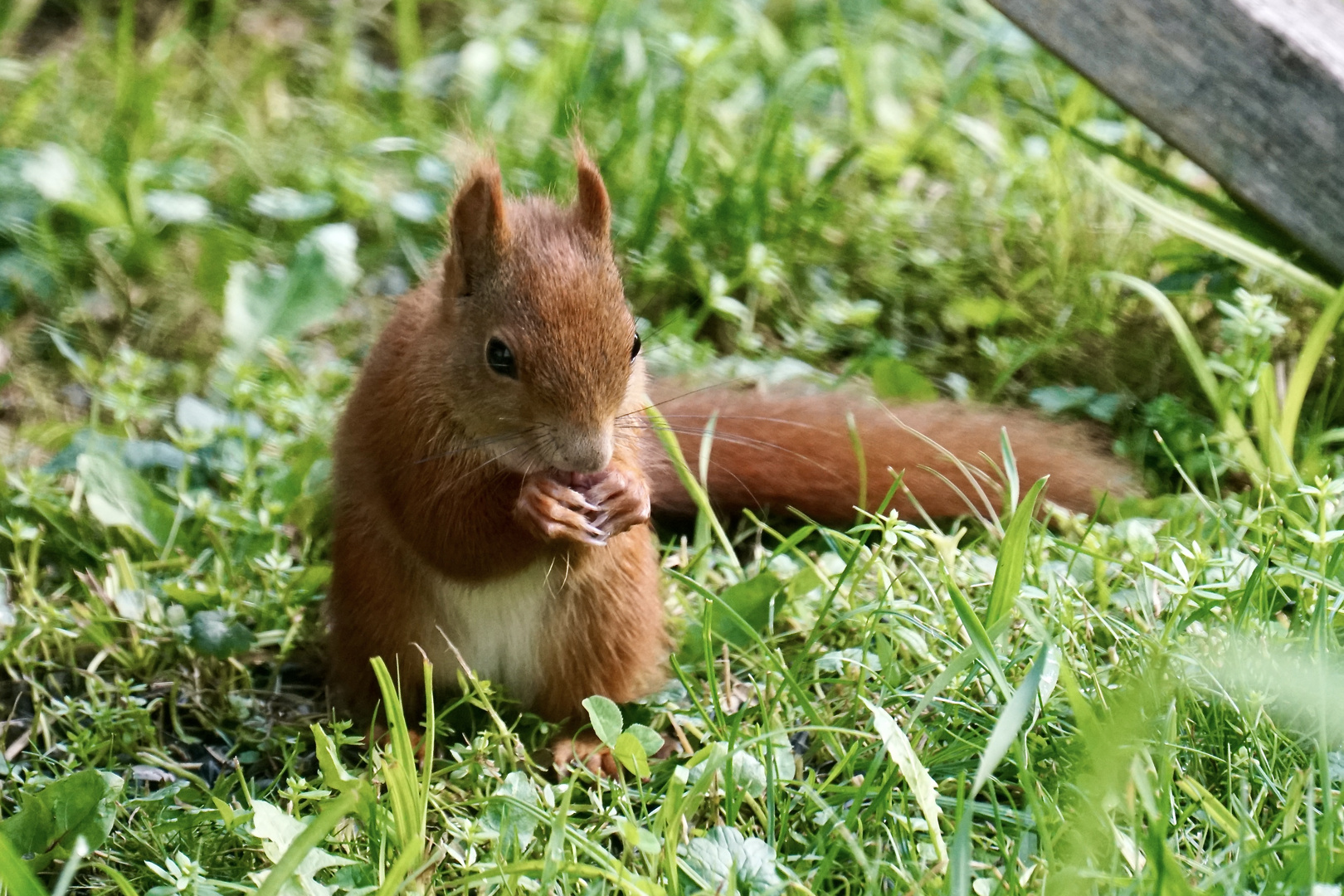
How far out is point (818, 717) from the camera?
182cm

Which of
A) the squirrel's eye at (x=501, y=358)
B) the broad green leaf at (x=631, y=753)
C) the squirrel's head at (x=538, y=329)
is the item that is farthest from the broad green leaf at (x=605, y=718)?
the squirrel's eye at (x=501, y=358)

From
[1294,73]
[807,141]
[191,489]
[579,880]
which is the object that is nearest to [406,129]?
[807,141]

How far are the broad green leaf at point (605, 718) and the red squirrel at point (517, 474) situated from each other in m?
0.17

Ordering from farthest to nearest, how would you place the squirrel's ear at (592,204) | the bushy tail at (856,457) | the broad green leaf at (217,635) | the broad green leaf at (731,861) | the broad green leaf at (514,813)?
the bushy tail at (856,457) < the broad green leaf at (217,635) < the squirrel's ear at (592,204) < the broad green leaf at (514,813) < the broad green leaf at (731,861)

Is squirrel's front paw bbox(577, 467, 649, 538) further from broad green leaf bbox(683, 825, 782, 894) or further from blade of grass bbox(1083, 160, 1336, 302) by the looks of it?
blade of grass bbox(1083, 160, 1336, 302)

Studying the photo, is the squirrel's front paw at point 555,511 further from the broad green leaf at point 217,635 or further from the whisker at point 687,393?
the broad green leaf at point 217,635

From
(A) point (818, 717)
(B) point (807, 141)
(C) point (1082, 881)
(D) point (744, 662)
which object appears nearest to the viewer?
(C) point (1082, 881)

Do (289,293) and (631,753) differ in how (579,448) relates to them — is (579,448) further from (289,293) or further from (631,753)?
(289,293)

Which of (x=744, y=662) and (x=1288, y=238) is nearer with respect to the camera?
(x=744, y=662)

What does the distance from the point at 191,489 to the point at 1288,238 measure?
6.82 feet

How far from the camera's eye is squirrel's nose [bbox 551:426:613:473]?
5.80 feet

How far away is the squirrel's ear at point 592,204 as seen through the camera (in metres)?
1.92

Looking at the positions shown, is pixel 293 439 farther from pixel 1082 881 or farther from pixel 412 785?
pixel 1082 881

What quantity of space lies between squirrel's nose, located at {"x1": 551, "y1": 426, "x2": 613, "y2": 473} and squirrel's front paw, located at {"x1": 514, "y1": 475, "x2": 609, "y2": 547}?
64mm
